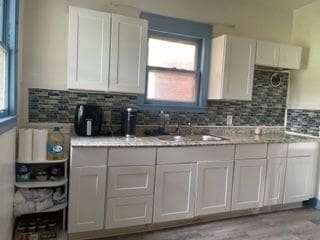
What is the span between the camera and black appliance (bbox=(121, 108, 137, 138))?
101 inches

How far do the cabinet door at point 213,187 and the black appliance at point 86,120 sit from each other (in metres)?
1.09

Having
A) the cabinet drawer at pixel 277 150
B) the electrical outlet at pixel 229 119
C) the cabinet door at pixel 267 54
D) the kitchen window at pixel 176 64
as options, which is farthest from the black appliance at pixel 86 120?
the cabinet door at pixel 267 54

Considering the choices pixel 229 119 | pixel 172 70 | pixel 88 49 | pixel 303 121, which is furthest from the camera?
pixel 303 121

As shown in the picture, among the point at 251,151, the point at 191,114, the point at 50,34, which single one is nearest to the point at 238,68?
the point at 191,114

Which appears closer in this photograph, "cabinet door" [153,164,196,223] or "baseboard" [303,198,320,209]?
"cabinet door" [153,164,196,223]

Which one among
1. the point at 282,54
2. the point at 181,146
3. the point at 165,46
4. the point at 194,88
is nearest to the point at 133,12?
the point at 165,46

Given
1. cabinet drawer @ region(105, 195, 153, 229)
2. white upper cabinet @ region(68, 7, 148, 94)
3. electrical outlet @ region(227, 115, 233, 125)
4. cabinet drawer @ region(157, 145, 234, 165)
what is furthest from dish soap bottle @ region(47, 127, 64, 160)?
electrical outlet @ region(227, 115, 233, 125)

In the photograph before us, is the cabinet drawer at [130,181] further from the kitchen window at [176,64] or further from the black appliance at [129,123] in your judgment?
the kitchen window at [176,64]

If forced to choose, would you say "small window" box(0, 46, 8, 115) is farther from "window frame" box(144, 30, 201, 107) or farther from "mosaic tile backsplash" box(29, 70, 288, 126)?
"window frame" box(144, 30, 201, 107)

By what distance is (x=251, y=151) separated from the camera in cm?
272

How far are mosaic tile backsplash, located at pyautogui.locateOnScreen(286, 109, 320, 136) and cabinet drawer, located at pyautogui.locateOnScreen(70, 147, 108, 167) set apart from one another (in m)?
2.64

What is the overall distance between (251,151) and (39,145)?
2.08 meters

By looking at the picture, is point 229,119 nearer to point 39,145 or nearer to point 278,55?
point 278,55

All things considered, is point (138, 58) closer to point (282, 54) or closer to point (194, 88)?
point (194, 88)
